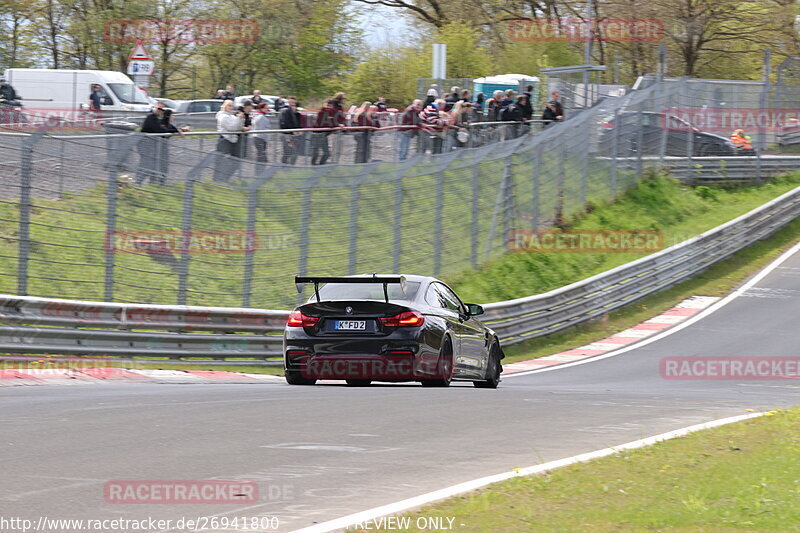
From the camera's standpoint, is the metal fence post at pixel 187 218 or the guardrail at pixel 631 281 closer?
the metal fence post at pixel 187 218

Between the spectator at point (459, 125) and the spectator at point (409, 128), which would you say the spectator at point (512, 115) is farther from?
the spectator at point (409, 128)

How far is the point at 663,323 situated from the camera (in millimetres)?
25500

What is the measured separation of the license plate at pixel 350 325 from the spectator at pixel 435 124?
14.0 metres

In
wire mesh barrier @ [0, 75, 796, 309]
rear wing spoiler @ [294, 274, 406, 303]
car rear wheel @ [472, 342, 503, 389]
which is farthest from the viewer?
car rear wheel @ [472, 342, 503, 389]

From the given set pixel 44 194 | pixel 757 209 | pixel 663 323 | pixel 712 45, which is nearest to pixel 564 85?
pixel 757 209

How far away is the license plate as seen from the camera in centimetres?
1283

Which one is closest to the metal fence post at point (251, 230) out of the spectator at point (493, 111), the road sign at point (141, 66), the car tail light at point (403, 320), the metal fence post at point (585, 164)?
the car tail light at point (403, 320)

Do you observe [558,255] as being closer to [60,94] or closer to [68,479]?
[60,94]

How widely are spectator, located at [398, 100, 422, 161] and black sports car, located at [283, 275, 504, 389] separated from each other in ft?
38.9

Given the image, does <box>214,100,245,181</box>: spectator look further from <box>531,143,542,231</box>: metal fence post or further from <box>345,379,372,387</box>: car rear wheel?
<box>531,143,542,231</box>: metal fence post

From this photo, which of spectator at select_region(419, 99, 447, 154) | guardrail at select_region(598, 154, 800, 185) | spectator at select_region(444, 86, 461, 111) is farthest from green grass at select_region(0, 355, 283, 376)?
guardrail at select_region(598, 154, 800, 185)

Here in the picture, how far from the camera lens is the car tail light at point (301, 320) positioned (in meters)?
13.0

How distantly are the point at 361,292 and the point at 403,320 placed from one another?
0.61m

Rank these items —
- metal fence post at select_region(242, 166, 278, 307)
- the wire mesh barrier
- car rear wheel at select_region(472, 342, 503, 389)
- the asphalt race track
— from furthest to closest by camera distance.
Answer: metal fence post at select_region(242, 166, 278, 307), car rear wheel at select_region(472, 342, 503, 389), the wire mesh barrier, the asphalt race track
